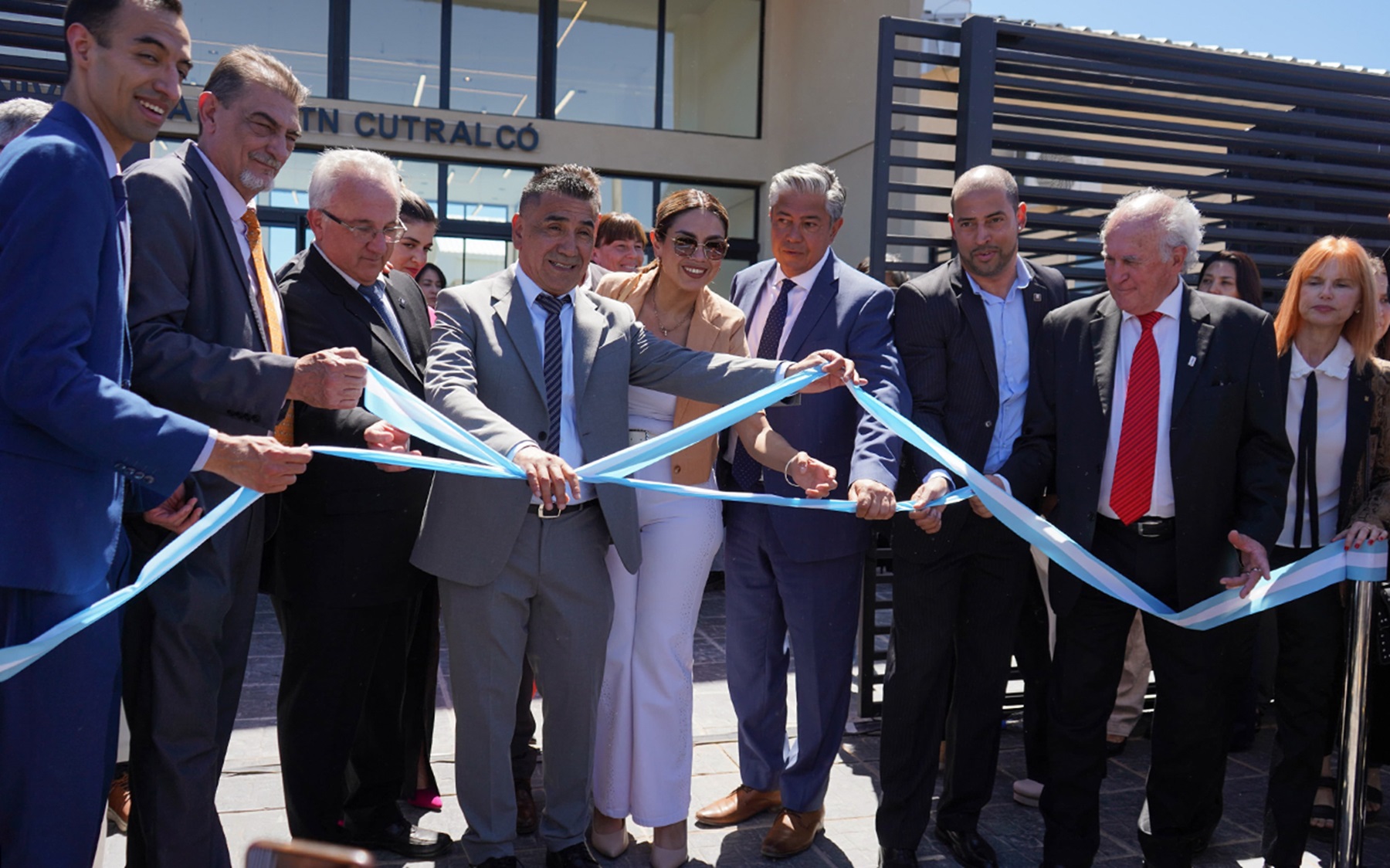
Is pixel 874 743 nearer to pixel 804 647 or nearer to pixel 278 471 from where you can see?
pixel 804 647

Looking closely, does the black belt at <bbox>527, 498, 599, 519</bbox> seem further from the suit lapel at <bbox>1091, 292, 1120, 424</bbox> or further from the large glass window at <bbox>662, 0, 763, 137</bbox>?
the large glass window at <bbox>662, 0, 763, 137</bbox>

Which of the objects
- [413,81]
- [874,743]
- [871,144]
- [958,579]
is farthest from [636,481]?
[413,81]

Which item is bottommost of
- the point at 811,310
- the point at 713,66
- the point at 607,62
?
the point at 811,310

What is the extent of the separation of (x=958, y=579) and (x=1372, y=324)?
5.81 feet

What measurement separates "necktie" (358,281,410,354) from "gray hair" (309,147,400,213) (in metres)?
0.31

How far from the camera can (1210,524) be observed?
3.24 meters

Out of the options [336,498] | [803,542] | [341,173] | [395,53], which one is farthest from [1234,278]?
[395,53]

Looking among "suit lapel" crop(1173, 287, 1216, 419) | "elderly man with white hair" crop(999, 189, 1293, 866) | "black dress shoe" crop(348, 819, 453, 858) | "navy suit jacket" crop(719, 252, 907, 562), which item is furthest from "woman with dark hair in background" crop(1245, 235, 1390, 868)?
"black dress shoe" crop(348, 819, 453, 858)

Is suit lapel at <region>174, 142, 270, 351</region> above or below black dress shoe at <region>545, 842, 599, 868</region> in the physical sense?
above

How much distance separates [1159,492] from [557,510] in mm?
1935

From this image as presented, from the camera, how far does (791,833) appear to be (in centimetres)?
351

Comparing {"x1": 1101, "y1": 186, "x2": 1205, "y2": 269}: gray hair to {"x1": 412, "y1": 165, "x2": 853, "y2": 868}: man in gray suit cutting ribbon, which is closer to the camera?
{"x1": 412, "y1": 165, "x2": 853, "y2": 868}: man in gray suit cutting ribbon

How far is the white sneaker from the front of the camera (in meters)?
3.99

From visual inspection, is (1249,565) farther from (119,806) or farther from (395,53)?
(395,53)
